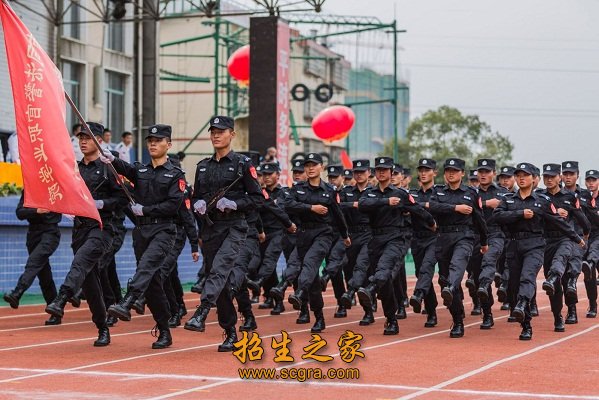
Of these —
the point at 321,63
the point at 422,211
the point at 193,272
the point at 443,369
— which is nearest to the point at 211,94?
the point at 321,63

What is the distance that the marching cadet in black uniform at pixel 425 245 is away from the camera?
49.6 ft

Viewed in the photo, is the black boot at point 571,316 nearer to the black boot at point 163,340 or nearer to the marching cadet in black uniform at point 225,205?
the marching cadet in black uniform at point 225,205

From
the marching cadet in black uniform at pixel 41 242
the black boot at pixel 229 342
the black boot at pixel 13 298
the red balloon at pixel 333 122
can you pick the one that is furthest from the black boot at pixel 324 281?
the red balloon at pixel 333 122

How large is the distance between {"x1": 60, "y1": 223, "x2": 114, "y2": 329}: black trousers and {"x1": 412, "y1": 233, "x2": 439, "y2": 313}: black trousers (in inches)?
157

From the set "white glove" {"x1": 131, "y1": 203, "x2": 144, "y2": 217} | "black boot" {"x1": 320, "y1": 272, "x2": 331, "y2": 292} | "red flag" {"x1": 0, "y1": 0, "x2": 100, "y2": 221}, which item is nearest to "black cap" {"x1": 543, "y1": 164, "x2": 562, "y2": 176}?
"black boot" {"x1": 320, "y1": 272, "x2": 331, "y2": 292}

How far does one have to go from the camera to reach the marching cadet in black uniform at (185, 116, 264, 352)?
11797 mm

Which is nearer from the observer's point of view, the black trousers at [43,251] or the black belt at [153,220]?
the black belt at [153,220]

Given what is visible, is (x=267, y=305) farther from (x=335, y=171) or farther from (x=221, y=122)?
(x=221, y=122)

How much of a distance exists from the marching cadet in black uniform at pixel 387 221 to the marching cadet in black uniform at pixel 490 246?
3.23 feet

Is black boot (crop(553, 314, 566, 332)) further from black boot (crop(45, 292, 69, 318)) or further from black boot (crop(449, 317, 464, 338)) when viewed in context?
black boot (crop(45, 292, 69, 318))

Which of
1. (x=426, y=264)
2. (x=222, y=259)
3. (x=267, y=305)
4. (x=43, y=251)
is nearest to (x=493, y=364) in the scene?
(x=222, y=259)

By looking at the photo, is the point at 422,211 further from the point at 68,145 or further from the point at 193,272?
the point at 193,272

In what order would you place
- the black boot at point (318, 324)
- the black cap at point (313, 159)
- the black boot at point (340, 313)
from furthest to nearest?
the black boot at point (340, 313) → the black cap at point (313, 159) → the black boot at point (318, 324)

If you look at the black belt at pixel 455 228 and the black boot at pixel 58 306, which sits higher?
the black belt at pixel 455 228
